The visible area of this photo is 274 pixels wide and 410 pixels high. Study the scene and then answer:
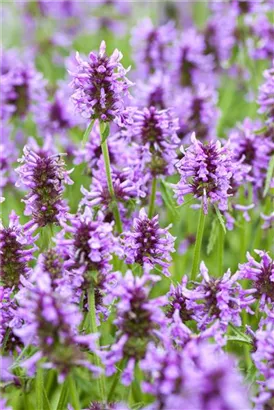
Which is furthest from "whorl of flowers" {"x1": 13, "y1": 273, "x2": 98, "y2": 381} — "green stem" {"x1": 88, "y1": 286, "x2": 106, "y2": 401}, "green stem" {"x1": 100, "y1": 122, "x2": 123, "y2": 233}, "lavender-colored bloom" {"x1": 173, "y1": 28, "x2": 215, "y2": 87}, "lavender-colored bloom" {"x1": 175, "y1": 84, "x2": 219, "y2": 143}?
"lavender-colored bloom" {"x1": 173, "y1": 28, "x2": 215, "y2": 87}

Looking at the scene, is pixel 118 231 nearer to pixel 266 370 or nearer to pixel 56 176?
pixel 56 176

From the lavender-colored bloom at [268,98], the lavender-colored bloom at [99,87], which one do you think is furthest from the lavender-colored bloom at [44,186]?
the lavender-colored bloom at [268,98]

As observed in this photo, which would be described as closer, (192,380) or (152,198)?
(192,380)

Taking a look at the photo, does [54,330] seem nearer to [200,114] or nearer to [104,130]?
[104,130]

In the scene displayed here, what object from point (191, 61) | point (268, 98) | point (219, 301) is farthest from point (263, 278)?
point (191, 61)

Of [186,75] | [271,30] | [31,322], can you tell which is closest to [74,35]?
[186,75]

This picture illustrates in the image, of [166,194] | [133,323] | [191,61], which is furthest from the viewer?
[191,61]
